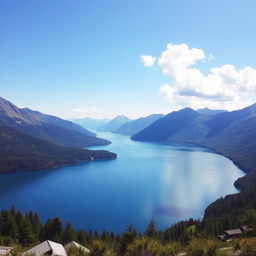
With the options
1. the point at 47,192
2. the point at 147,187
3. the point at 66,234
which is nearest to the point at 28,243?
the point at 66,234

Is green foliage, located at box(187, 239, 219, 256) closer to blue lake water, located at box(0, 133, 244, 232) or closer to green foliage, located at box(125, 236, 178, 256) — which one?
green foliage, located at box(125, 236, 178, 256)

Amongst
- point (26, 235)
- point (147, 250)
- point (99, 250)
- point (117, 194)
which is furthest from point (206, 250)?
point (117, 194)

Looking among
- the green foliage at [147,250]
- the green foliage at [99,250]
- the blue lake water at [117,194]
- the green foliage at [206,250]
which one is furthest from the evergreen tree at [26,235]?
the green foliage at [206,250]

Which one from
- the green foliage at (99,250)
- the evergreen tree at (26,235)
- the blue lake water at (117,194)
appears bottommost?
the blue lake water at (117,194)

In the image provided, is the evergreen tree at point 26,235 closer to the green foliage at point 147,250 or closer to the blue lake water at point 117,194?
the blue lake water at point 117,194

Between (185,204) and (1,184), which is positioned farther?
(1,184)

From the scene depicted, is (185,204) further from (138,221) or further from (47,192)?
(47,192)

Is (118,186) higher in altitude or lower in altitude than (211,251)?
lower

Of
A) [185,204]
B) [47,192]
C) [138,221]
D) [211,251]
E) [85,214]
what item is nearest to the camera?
[211,251]

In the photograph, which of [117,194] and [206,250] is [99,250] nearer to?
[206,250]
